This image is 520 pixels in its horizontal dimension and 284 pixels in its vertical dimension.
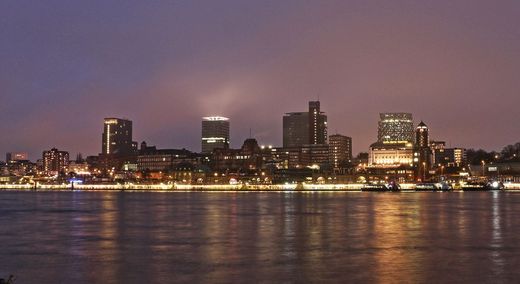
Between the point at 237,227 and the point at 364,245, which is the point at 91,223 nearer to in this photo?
the point at 237,227

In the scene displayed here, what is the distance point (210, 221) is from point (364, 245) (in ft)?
70.2

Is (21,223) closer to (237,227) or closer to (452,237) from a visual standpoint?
(237,227)

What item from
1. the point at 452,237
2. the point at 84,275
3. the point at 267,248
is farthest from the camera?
the point at 452,237

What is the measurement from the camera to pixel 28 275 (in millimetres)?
26453

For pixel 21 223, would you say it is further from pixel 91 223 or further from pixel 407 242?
pixel 407 242

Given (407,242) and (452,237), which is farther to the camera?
(452,237)

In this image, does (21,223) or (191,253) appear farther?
(21,223)

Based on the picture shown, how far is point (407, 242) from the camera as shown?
37875 millimetres

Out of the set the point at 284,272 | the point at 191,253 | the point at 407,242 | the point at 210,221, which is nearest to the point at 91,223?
the point at 210,221

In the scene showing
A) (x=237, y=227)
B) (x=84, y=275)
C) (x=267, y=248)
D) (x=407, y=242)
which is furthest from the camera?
(x=237, y=227)

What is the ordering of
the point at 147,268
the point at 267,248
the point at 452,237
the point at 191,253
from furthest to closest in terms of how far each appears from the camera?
the point at 452,237 < the point at 267,248 < the point at 191,253 < the point at 147,268

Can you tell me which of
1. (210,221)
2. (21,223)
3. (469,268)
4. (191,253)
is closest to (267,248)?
(191,253)

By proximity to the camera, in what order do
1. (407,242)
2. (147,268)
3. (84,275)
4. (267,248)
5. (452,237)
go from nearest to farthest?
(84,275) → (147,268) → (267,248) → (407,242) → (452,237)

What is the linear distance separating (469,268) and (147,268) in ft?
43.9
